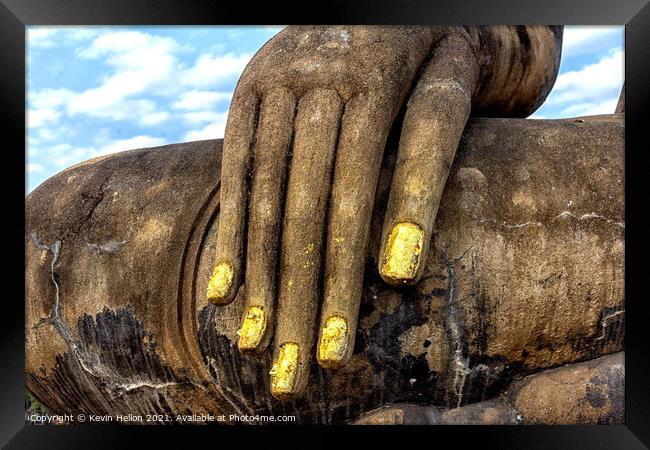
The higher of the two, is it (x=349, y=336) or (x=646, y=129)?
(x=646, y=129)

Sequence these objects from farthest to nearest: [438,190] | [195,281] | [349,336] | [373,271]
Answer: [195,281] → [373,271] → [438,190] → [349,336]

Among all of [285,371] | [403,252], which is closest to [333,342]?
[285,371]

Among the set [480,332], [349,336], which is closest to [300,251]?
[349,336]

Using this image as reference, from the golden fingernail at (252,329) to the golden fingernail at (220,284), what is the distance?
0.09 meters

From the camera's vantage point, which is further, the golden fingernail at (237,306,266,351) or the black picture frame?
the black picture frame

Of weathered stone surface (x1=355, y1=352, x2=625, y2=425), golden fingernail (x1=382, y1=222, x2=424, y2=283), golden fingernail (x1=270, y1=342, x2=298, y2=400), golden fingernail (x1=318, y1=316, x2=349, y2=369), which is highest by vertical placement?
golden fingernail (x1=382, y1=222, x2=424, y2=283)

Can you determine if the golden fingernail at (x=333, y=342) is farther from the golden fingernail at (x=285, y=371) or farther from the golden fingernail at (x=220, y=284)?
the golden fingernail at (x=220, y=284)

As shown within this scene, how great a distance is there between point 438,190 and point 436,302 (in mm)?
382

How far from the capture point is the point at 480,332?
2246 millimetres

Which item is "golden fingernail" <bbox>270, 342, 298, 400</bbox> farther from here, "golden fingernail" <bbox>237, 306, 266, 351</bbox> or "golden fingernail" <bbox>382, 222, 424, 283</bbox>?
"golden fingernail" <bbox>382, 222, 424, 283</bbox>

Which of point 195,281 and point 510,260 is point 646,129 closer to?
point 510,260

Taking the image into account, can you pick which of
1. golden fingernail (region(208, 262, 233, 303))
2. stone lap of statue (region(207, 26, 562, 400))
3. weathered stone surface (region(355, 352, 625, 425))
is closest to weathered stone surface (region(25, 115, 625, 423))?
weathered stone surface (region(355, 352, 625, 425))

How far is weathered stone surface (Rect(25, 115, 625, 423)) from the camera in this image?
88.3 inches
